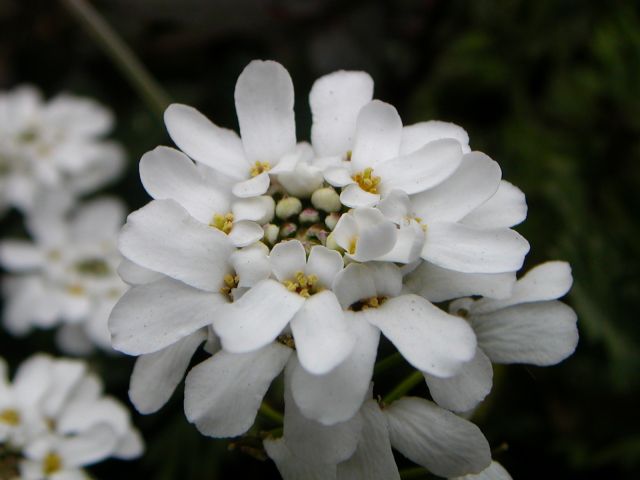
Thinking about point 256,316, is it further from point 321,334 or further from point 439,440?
point 439,440

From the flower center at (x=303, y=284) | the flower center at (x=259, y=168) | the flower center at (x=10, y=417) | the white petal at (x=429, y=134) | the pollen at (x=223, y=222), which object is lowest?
the flower center at (x=10, y=417)

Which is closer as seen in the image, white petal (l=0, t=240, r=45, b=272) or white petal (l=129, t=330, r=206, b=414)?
white petal (l=129, t=330, r=206, b=414)

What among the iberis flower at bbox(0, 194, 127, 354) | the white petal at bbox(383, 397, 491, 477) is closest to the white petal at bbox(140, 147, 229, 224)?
the white petal at bbox(383, 397, 491, 477)

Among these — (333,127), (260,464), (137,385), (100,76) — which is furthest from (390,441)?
(100,76)

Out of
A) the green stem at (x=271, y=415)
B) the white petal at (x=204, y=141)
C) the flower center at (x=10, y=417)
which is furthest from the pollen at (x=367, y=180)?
the flower center at (x=10, y=417)

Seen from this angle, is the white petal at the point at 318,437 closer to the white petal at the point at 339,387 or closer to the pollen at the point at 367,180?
the white petal at the point at 339,387

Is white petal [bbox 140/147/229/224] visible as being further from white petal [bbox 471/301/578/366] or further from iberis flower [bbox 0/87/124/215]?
iberis flower [bbox 0/87/124/215]

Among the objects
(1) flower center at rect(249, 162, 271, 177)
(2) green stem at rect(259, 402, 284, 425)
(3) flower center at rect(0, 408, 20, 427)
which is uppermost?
(1) flower center at rect(249, 162, 271, 177)
